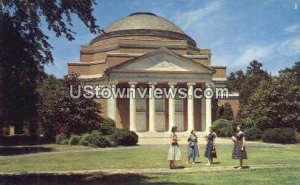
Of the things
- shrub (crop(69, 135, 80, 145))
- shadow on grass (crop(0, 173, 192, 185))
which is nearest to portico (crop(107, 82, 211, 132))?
shrub (crop(69, 135, 80, 145))

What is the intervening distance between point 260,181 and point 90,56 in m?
59.1

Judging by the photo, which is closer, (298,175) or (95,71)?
(298,175)

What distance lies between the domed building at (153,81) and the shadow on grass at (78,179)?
1544 inches

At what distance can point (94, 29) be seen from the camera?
17.9m

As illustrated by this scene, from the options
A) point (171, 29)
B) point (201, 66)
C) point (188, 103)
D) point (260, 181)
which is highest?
point (171, 29)

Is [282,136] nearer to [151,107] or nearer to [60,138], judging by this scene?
[151,107]

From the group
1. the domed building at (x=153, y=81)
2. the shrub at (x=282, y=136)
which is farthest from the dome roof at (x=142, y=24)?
the shrub at (x=282, y=136)

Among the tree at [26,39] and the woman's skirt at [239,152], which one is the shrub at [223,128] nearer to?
the woman's skirt at [239,152]

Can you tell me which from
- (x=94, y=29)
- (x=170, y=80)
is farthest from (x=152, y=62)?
(x=94, y=29)

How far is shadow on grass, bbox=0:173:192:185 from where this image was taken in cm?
1672

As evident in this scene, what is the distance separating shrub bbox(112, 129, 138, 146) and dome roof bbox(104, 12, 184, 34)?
110ft

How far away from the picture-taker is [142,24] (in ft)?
242

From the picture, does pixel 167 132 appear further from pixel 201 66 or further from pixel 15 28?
pixel 15 28

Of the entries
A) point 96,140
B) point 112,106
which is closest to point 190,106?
point 112,106
